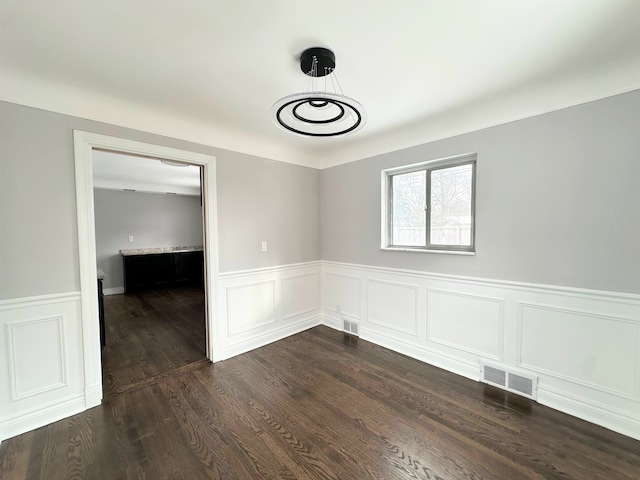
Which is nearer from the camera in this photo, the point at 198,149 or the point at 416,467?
the point at 416,467

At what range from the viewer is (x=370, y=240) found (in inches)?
132

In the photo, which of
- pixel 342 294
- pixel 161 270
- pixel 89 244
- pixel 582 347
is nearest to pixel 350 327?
pixel 342 294

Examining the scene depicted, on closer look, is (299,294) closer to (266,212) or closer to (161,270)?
(266,212)

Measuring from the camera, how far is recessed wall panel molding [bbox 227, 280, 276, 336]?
3.00m

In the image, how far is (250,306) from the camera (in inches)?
124

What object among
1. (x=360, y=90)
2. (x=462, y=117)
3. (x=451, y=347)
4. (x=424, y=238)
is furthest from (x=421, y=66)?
(x=451, y=347)

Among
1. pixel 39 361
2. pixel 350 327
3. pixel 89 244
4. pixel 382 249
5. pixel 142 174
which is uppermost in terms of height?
pixel 142 174

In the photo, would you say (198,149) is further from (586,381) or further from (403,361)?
(586,381)

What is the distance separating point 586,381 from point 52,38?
4142 millimetres

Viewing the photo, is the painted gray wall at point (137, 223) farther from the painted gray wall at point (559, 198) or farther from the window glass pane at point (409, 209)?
the painted gray wall at point (559, 198)

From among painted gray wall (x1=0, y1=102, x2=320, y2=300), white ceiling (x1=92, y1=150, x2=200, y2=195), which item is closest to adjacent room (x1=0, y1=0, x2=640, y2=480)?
painted gray wall (x1=0, y1=102, x2=320, y2=300)

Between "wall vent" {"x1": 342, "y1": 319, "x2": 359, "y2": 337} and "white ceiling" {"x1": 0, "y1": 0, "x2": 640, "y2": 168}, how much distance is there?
99.2 inches

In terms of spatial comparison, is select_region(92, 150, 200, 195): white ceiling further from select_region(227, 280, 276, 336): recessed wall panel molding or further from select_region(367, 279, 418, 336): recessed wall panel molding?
select_region(367, 279, 418, 336): recessed wall panel molding

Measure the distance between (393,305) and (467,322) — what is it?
0.80 metres
